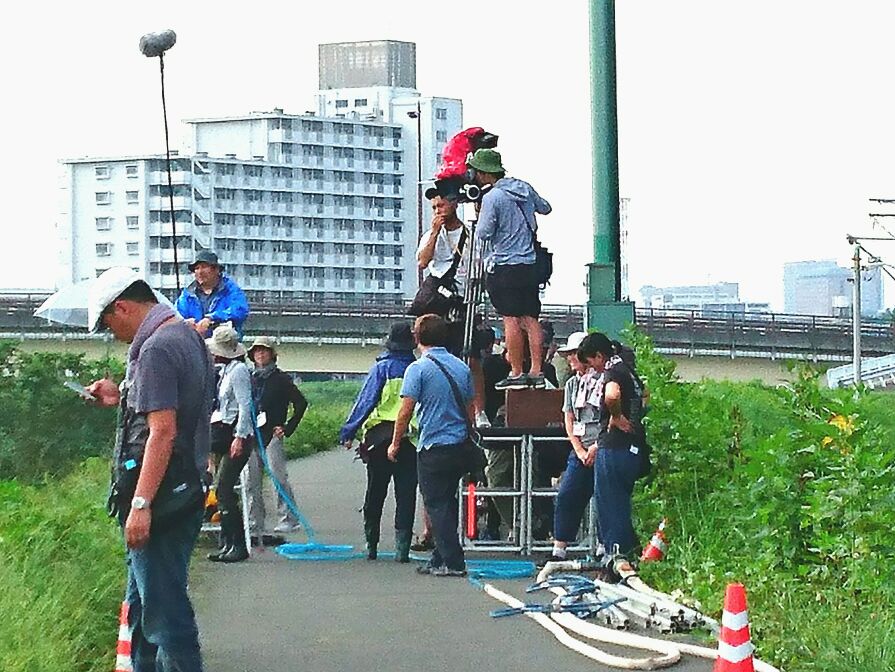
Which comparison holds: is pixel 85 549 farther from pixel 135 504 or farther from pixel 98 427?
pixel 98 427

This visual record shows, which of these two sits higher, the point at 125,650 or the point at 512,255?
the point at 512,255

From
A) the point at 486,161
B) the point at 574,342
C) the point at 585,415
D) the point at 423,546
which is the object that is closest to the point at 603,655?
the point at 585,415

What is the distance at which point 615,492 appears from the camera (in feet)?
39.9

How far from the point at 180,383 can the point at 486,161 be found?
7408mm

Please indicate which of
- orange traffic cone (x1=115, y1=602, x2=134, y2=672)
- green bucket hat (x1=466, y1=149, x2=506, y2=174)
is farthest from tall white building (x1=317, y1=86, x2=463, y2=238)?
orange traffic cone (x1=115, y1=602, x2=134, y2=672)

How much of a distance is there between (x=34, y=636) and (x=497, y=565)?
17.9ft

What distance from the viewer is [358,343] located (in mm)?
64062

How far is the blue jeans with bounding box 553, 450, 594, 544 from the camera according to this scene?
13.0m

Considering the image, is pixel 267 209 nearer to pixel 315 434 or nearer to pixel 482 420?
pixel 315 434

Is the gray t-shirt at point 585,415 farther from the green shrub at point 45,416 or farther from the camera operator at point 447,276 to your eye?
the green shrub at point 45,416

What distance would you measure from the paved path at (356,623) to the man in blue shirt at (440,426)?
335 millimetres

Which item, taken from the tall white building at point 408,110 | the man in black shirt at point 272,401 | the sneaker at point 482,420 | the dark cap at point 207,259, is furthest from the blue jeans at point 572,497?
the tall white building at point 408,110

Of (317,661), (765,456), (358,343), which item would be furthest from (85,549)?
(358,343)

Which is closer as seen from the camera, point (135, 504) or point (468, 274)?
point (135, 504)
